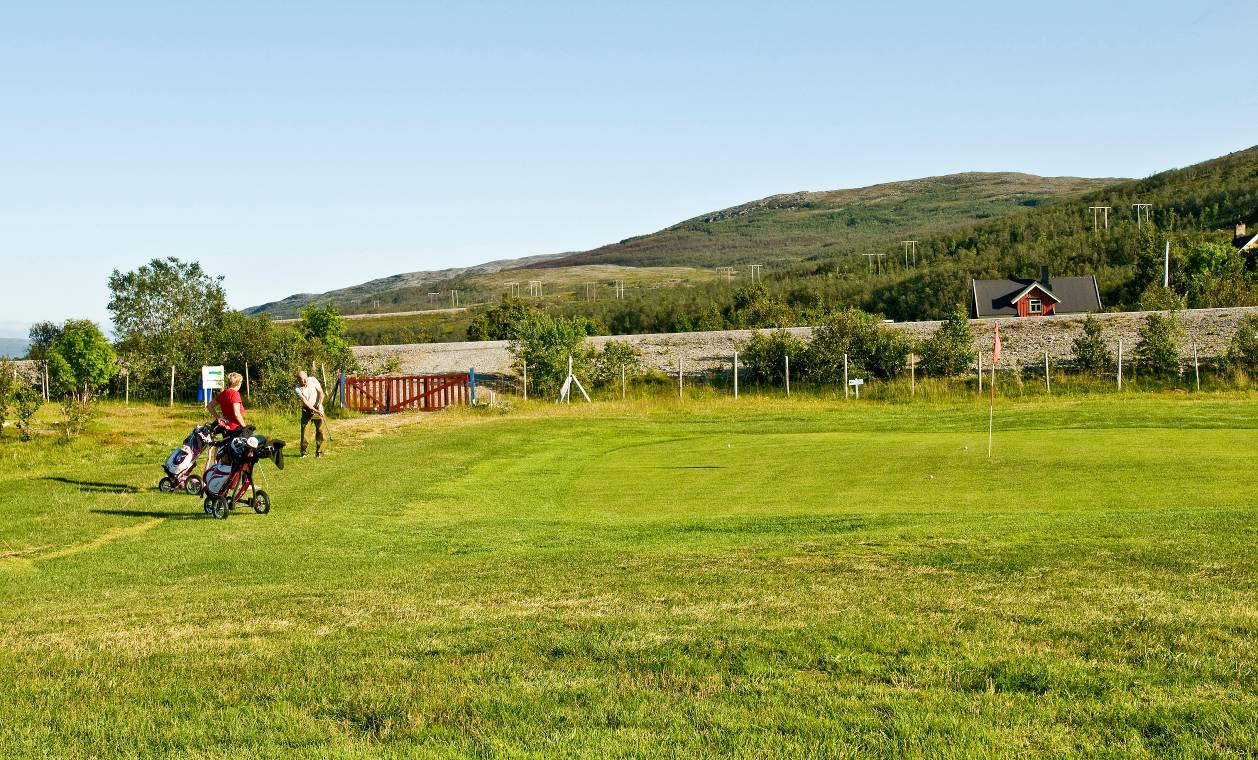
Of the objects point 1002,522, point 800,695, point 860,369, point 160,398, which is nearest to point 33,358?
point 160,398

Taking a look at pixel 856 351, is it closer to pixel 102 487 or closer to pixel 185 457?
pixel 185 457

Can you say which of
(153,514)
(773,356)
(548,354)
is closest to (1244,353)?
(773,356)

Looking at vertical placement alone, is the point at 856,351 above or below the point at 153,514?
above

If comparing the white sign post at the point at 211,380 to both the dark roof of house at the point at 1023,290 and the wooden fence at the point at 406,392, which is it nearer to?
the wooden fence at the point at 406,392

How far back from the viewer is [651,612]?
841cm

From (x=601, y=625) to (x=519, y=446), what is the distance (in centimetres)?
1939

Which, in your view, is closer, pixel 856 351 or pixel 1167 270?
pixel 856 351

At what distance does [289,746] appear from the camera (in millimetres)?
5367

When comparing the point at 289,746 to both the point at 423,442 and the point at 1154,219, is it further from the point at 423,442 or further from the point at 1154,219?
the point at 1154,219

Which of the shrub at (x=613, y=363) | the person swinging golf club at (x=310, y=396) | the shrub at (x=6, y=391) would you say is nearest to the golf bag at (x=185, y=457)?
the person swinging golf club at (x=310, y=396)

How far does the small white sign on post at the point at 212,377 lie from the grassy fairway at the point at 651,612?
81.1 ft

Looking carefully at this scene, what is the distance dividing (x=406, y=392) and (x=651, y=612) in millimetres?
39233

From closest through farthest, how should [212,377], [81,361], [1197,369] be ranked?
[1197,369] < [212,377] < [81,361]

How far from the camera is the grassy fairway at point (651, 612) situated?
18.2ft
